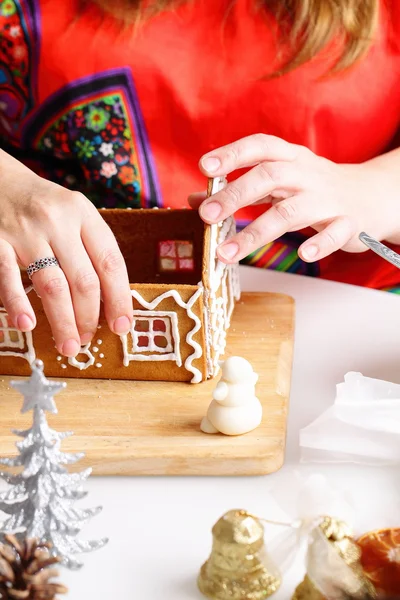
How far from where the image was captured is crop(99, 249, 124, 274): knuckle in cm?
90

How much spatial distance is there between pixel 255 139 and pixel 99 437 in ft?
1.45

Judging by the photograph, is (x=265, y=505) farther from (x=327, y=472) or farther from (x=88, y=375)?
(x=88, y=375)

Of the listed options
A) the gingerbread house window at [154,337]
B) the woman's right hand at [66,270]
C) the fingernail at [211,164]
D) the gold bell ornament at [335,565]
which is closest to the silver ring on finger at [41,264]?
the woman's right hand at [66,270]

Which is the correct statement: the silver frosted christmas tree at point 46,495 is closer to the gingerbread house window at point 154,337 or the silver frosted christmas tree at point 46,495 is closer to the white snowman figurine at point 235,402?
the white snowman figurine at point 235,402

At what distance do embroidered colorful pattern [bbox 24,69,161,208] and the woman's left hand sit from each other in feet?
0.61

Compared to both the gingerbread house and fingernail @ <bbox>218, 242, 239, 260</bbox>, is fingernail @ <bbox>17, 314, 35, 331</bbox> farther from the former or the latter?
fingernail @ <bbox>218, 242, 239, 260</bbox>

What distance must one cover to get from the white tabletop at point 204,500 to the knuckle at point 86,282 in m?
0.21

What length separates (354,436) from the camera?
0.78m

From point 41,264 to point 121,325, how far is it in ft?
0.37

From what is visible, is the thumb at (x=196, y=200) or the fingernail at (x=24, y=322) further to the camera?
the thumb at (x=196, y=200)

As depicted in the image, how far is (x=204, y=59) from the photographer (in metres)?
1.25

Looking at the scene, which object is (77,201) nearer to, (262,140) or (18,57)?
(262,140)

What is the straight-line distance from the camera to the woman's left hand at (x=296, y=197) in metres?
0.99

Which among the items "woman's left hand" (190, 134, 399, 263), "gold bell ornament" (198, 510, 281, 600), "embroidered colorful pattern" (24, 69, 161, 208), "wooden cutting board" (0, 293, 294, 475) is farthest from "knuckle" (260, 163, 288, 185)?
"gold bell ornament" (198, 510, 281, 600)
